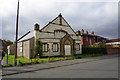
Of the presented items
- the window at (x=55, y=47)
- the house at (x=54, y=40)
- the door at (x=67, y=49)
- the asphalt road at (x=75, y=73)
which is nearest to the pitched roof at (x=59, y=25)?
the house at (x=54, y=40)

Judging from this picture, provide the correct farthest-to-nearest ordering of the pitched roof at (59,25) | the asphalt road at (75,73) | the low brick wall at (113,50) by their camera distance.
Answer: the low brick wall at (113,50) → the pitched roof at (59,25) → the asphalt road at (75,73)

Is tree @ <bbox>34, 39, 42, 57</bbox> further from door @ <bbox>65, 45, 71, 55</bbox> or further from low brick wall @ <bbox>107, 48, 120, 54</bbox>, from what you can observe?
low brick wall @ <bbox>107, 48, 120, 54</bbox>

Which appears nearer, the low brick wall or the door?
the door

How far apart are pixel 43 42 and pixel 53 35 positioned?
9.50 feet

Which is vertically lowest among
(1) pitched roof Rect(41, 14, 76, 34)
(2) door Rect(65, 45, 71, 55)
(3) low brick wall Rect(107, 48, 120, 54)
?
(3) low brick wall Rect(107, 48, 120, 54)

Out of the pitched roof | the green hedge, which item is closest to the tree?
the pitched roof

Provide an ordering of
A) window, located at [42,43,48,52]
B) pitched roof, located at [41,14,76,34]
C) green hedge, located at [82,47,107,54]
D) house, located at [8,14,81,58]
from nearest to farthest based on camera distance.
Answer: house, located at [8,14,81,58] → window, located at [42,43,48,52] → pitched roof, located at [41,14,76,34] → green hedge, located at [82,47,107,54]

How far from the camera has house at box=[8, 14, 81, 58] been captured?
1980 cm

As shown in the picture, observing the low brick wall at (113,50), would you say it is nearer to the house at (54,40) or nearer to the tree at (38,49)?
the house at (54,40)

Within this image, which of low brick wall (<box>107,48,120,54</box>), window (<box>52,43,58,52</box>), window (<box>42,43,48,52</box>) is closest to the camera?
window (<box>42,43,48,52</box>)

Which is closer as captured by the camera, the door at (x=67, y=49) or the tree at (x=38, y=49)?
the tree at (x=38, y=49)

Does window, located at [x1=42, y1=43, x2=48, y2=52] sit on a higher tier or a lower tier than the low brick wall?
higher

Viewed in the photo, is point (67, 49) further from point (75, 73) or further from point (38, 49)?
point (75, 73)

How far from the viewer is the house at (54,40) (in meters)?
19.8
